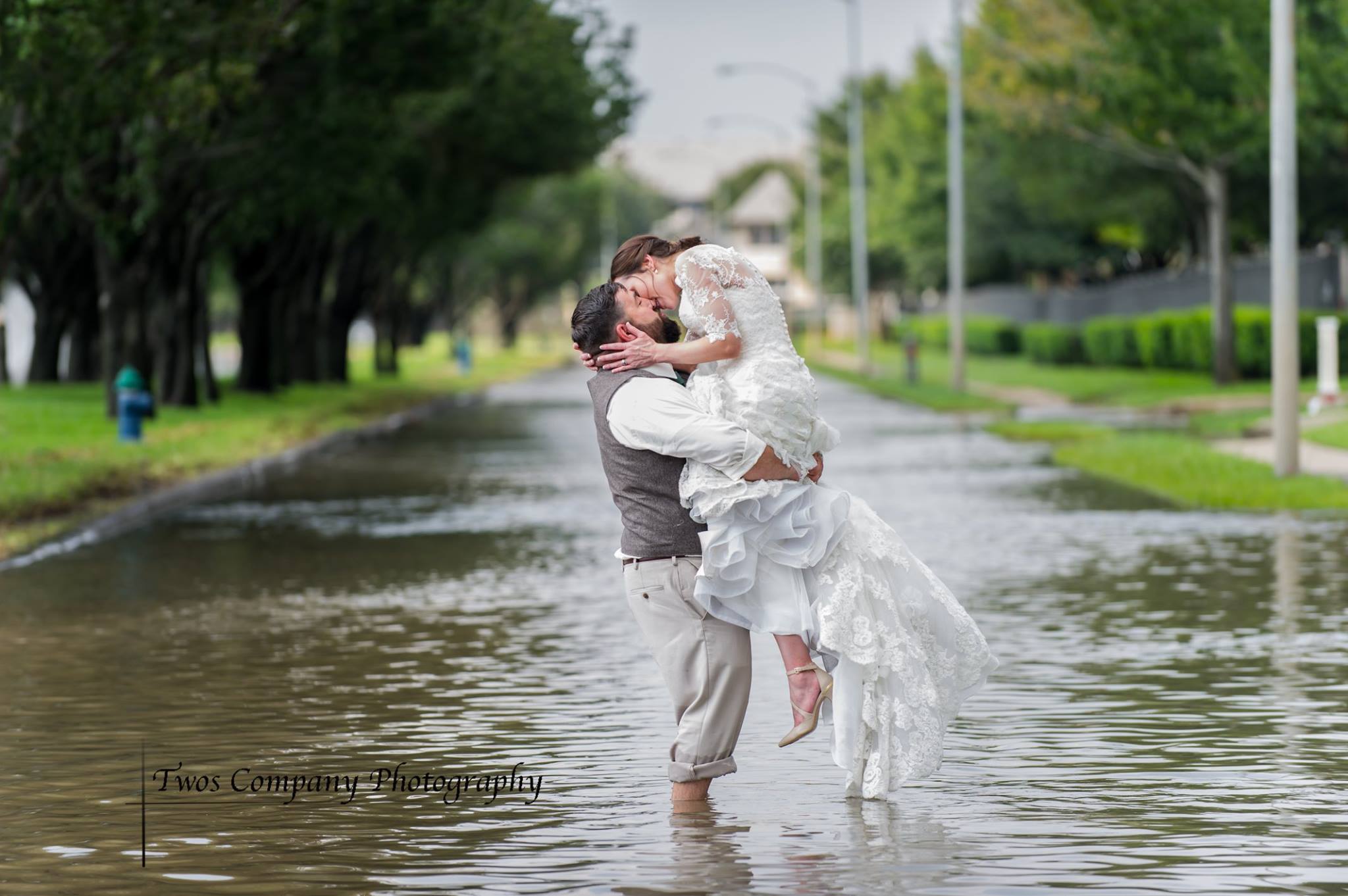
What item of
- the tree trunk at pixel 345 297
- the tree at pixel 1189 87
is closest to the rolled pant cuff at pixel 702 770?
the tree at pixel 1189 87

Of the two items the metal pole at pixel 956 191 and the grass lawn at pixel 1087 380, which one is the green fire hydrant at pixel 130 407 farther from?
the metal pole at pixel 956 191

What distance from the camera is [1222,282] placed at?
42.8m

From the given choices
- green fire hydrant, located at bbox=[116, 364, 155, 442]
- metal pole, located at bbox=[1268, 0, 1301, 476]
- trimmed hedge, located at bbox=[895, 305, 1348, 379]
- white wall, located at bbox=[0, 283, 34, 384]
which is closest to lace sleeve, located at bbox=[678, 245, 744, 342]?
metal pole, located at bbox=[1268, 0, 1301, 476]

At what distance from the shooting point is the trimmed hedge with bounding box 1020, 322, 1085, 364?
6331 centimetres

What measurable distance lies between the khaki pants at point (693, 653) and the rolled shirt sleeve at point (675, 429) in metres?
0.39

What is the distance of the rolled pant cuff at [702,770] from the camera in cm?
795

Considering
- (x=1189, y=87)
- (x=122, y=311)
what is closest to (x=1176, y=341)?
(x=1189, y=87)

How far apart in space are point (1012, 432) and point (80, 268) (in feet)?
90.9

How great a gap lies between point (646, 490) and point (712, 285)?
2.27 feet

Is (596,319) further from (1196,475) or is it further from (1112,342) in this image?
(1112,342)

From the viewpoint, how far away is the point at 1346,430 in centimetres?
2714

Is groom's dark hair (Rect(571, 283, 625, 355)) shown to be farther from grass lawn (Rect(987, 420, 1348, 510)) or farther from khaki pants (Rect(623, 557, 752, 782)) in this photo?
grass lawn (Rect(987, 420, 1348, 510))

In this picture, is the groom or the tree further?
the tree

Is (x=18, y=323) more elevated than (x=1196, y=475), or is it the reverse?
(x=18, y=323)
